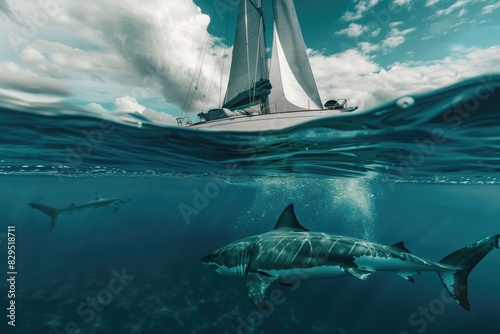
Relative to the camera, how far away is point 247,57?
57.8 feet

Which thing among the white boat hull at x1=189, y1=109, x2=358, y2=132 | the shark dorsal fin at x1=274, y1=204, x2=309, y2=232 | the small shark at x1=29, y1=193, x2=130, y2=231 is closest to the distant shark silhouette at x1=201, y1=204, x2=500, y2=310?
the shark dorsal fin at x1=274, y1=204, x2=309, y2=232

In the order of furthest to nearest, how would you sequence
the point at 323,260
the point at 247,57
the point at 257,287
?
1. the point at 247,57
2. the point at 323,260
3. the point at 257,287

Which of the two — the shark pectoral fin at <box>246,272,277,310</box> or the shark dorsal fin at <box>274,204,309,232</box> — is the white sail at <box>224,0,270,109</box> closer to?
the shark dorsal fin at <box>274,204,309,232</box>

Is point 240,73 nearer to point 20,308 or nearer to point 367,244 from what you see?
point 367,244

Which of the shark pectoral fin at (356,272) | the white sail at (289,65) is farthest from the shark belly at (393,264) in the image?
the white sail at (289,65)

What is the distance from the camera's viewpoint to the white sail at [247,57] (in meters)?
16.8

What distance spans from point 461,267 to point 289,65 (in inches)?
566

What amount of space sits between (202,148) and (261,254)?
9.21 m

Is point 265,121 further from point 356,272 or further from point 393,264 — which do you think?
point 393,264

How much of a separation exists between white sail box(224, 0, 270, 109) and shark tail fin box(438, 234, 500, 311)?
1202 centimetres

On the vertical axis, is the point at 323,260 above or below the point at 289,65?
below

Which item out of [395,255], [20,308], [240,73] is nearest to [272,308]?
[395,255]

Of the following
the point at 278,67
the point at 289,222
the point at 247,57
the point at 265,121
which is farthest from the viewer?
the point at 247,57

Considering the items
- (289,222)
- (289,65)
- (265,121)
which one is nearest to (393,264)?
(289,222)
